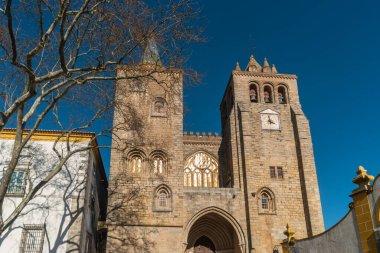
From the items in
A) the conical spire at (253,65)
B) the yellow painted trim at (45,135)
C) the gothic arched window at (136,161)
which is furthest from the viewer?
the conical spire at (253,65)

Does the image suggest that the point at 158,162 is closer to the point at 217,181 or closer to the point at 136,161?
the point at 136,161

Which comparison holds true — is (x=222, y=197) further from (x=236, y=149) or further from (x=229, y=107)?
(x=229, y=107)

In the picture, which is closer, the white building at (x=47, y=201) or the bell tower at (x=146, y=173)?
the white building at (x=47, y=201)

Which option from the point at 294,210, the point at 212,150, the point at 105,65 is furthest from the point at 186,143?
the point at 105,65

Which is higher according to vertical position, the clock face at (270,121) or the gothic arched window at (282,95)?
the gothic arched window at (282,95)

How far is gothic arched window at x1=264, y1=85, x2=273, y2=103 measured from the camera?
25.6 metres

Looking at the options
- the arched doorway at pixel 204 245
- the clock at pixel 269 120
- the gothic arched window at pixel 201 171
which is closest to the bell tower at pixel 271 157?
the clock at pixel 269 120

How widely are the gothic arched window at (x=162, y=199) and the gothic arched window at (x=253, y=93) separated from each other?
30.6ft

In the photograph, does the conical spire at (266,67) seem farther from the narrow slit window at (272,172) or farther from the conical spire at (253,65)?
the narrow slit window at (272,172)

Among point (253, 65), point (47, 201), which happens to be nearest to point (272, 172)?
point (253, 65)

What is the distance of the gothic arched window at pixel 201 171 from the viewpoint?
2548 cm

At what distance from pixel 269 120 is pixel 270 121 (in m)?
0.09

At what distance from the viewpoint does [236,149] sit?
22.9 metres

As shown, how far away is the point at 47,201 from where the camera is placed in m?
15.0
